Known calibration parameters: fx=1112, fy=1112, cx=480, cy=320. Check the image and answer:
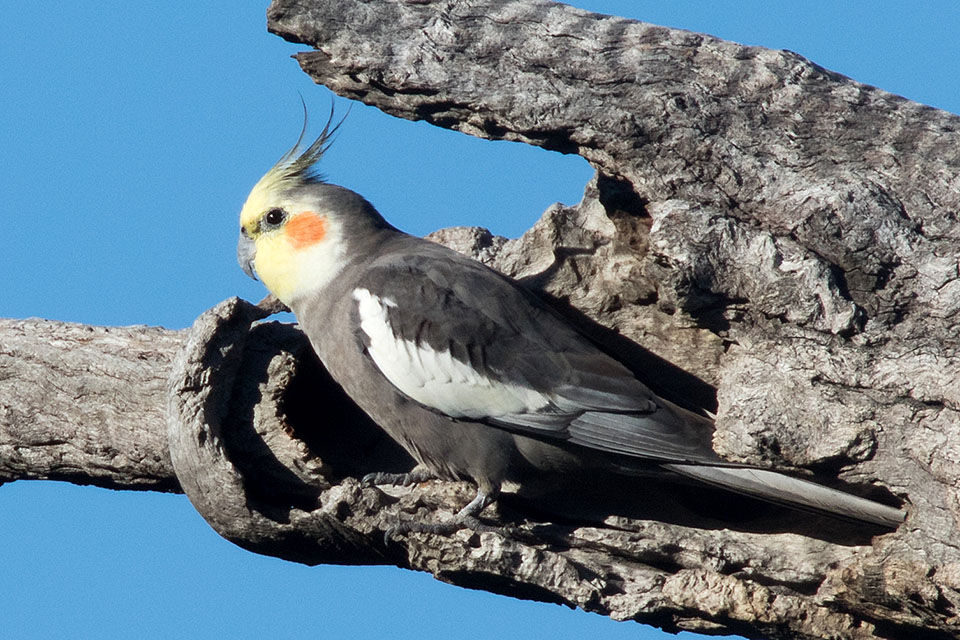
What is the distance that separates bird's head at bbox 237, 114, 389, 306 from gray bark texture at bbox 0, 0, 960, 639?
37 centimetres

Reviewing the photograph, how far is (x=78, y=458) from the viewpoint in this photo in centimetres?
641

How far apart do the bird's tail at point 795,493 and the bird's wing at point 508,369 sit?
102 millimetres

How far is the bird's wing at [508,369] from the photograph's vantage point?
223 inches

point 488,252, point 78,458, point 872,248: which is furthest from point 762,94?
point 78,458

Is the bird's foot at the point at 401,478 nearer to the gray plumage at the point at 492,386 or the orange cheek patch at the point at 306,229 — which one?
the gray plumage at the point at 492,386

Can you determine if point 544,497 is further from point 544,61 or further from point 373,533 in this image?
point 544,61

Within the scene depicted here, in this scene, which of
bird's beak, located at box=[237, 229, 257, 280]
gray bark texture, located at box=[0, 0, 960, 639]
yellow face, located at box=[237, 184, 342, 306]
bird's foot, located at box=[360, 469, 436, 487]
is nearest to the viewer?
gray bark texture, located at box=[0, 0, 960, 639]

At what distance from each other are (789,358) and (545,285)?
1650 mm

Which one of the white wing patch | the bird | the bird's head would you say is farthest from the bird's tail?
the bird's head

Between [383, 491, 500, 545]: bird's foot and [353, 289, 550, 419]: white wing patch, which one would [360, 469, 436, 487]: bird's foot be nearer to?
[383, 491, 500, 545]: bird's foot

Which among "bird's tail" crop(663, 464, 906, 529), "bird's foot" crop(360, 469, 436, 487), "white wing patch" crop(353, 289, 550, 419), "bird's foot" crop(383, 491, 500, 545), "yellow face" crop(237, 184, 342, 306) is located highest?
"yellow face" crop(237, 184, 342, 306)

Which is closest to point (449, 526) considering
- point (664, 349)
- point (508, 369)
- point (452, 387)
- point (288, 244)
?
point (452, 387)

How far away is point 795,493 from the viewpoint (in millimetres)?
5242

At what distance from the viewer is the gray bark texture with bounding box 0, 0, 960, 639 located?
5.03 metres
